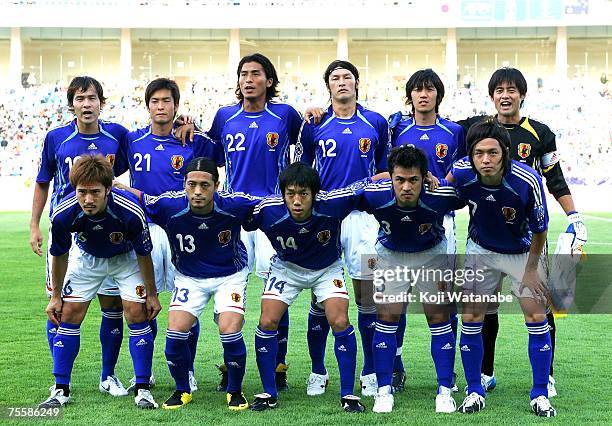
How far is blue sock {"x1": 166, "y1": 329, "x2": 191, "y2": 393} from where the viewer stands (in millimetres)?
5273

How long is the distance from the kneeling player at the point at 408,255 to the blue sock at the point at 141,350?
1.35 m

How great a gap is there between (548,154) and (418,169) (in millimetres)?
1038

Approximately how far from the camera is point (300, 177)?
16.9 feet

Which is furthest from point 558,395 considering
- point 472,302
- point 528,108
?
point 528,108

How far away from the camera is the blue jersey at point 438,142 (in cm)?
584

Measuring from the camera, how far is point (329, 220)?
532 centimetres

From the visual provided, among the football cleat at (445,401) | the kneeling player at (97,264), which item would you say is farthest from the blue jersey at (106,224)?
the football cleat at (445,401)

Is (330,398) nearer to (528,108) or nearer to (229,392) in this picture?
(229,392)

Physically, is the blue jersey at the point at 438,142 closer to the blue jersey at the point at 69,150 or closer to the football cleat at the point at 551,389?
the football cleat at the point at 551,389

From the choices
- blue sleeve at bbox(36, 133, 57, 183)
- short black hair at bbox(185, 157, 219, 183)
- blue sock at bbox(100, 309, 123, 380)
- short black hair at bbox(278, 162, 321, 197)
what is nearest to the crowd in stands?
blue sleeve at bbox(36, 133, 57, 183)

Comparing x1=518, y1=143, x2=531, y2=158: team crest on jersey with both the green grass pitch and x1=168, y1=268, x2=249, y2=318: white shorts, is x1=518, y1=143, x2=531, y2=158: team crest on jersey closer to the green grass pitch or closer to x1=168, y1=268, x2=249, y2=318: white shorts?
the green grass pitch

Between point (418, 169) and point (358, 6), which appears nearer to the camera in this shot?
point (418, 169)

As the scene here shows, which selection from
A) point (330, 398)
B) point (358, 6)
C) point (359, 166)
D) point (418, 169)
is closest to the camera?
point (418, 169)

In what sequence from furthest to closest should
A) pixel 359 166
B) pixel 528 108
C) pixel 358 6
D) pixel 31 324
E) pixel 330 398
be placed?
pixel 358 6
pixel 528 108
pixel 31 324
pixel 359 166
pixel 330 398
